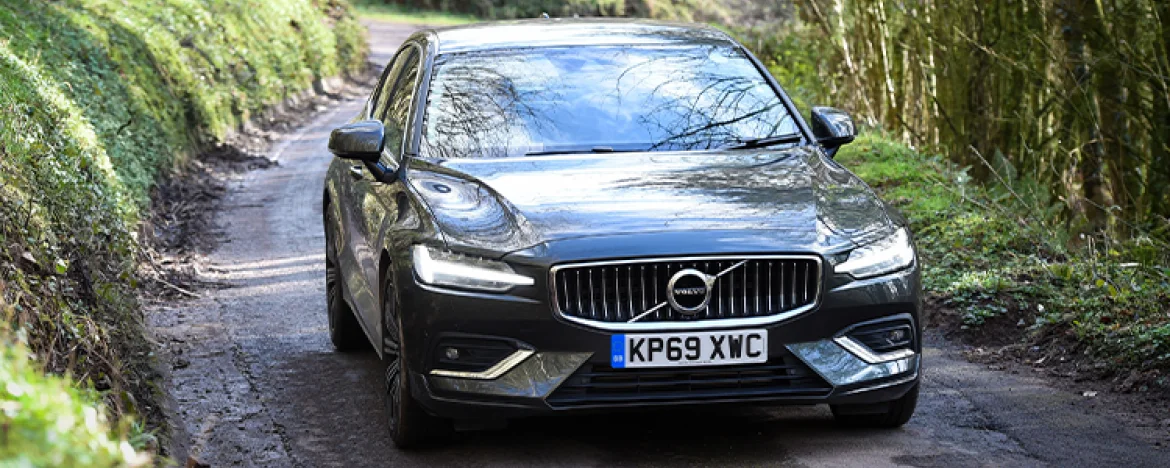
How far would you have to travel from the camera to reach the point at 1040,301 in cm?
804

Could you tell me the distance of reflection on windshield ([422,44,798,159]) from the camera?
251 inches

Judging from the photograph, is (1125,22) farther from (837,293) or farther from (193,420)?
(193,420)

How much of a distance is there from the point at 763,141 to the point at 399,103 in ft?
5.58

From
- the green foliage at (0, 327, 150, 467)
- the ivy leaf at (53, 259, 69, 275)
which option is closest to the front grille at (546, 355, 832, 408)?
the green foliage at (0, 327, 150, 467)

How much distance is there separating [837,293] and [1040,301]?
3133 millimetres

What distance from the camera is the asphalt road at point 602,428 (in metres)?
5.56

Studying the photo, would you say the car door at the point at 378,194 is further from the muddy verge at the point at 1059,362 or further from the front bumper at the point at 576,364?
the muddy verge at the point at 1059,362

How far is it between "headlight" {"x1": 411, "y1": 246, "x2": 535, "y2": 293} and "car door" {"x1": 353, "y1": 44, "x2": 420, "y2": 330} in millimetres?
624

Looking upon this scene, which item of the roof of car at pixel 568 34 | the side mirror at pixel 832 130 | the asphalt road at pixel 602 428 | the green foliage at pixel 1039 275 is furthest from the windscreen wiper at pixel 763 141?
the green foliage at pixel 1039 275

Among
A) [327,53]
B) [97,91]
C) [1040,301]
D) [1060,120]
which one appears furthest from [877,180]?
[327,53]

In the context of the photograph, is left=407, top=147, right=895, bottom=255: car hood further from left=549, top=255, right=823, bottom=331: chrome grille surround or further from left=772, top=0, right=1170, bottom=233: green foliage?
left=772, top=0, right=1170, bottom=233: green foliage

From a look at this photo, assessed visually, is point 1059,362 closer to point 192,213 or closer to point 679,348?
point 679,348

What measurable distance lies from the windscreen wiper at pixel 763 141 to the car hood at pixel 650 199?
0.09m

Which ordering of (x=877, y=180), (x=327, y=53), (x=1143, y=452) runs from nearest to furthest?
(x=1143, y=452) → (x=877, y=180) → (x=327, y=53)
